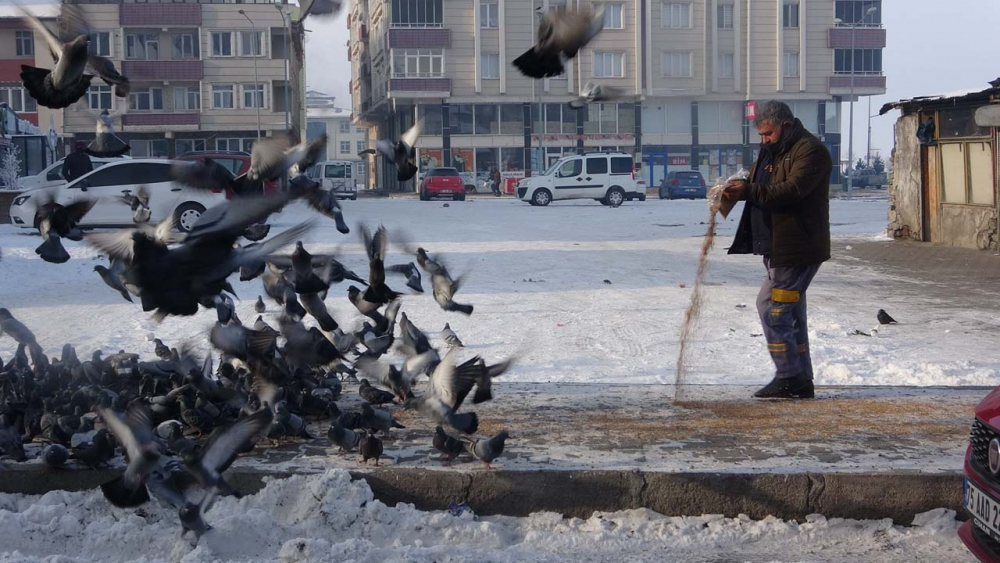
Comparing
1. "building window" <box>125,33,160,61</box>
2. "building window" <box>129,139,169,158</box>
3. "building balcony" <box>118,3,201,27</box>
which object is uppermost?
"building balcony" <box>118,3,201,27</box>

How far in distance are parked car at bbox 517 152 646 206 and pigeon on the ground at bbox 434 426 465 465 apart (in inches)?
1267

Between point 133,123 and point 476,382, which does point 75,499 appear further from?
point 133,123

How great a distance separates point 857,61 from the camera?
196 ft

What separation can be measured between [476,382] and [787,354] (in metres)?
2.24

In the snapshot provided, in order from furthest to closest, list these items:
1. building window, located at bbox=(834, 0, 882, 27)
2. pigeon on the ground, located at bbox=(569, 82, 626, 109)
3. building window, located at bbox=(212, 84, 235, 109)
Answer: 1. building window, located at bbox=(834, 0, 882, 27)
2. building window, located at bbox=(212, 84, 235, 109)
3. pigeon on the ground, located at bbox=(569, 82, 626, 109)

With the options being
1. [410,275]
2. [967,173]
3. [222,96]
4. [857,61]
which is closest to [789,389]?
[410,275]

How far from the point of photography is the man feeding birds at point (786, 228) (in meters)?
6.38

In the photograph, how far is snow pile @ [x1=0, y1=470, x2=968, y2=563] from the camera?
441cm

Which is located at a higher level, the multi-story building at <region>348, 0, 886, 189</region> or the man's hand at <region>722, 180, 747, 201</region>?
the multi-story building at <region>348, 0, 886, 189</region>

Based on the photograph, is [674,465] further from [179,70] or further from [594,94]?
[179,70]

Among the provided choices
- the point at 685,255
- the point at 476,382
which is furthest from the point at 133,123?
the point at 476,382

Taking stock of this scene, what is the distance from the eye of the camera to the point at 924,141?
19219mm

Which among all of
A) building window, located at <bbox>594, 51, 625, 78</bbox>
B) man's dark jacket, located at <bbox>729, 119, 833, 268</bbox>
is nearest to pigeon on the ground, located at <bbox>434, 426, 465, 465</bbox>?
man's dark jacket, located at <bbox>729, 119, 833, 268</bbox>

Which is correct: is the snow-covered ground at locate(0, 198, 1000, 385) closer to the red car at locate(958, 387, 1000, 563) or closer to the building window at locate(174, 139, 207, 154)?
the red car at locate(958, 387, 1000, 563)
